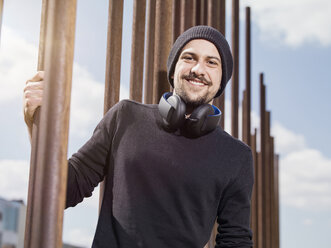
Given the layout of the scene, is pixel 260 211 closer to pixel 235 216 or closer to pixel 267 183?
pixel 267 183

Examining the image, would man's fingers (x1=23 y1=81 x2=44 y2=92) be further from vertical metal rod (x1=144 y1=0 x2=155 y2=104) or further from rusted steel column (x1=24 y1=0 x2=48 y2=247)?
vertical metal rod (x1=144 y1=0 x2=155 y2=104)

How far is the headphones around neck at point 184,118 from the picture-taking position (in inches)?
61.1

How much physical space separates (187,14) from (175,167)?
3.51ft

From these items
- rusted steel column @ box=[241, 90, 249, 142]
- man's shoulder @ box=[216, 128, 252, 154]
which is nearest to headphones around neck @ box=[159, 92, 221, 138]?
man's shoulder @ box=[216, 128, 252, 154]

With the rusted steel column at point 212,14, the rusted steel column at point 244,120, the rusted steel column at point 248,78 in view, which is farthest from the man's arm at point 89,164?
the rusted steel column at point 248,78

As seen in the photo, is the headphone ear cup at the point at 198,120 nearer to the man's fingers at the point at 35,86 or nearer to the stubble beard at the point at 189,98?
the stubble beard at the point at 189,98

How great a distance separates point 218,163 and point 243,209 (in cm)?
20

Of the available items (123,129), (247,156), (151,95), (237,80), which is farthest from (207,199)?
(237,80)

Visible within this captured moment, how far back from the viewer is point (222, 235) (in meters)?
1.70

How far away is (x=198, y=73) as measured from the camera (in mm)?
1655

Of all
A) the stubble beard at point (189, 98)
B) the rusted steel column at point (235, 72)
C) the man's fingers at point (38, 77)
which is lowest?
the man's fingers at point (38, 77)

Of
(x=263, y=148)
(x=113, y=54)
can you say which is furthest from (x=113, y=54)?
(x=263, y=148)

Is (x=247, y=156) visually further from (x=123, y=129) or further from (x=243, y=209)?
(x=123, y=129)

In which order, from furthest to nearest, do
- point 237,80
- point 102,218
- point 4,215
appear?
point 4,215, point 237,80, point 102,218
